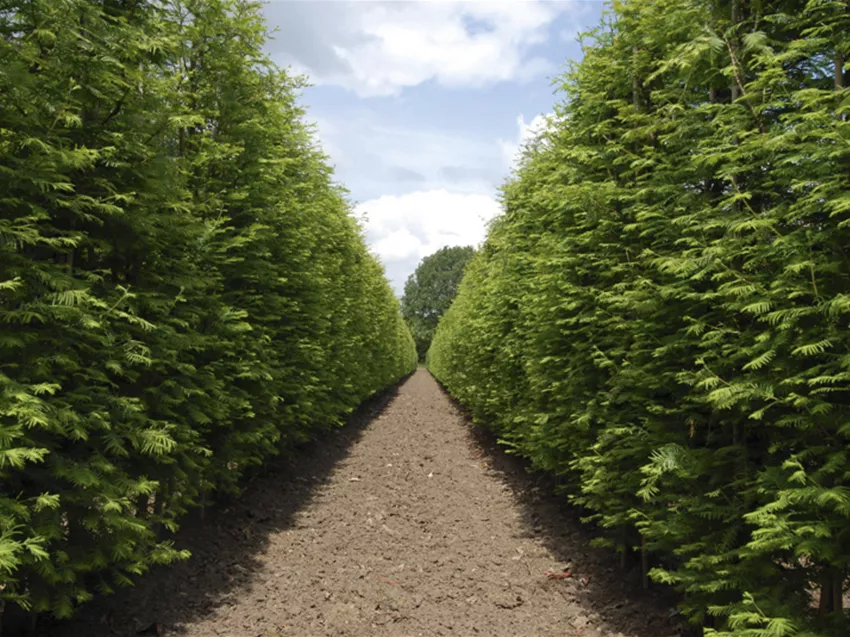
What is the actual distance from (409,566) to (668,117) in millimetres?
5246

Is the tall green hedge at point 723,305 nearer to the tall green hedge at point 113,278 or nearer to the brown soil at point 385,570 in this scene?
the brown soil at point 385,570

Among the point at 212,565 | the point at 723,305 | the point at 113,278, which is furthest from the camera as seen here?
the point at 212,565

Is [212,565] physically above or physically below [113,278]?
below

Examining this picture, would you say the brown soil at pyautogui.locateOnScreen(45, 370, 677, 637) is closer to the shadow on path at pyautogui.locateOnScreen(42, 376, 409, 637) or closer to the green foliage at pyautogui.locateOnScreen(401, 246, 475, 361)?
the shadow on path at pyautogui.locateOnScreen(42, 376, 409, 637)

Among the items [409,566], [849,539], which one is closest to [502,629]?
[409,566]

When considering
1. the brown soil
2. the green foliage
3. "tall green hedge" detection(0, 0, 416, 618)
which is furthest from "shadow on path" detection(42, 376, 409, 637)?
the green foliage

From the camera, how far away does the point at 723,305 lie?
352cm

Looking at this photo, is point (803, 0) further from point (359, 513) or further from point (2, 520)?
point (359, 513)

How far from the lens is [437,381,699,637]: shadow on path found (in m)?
4.70

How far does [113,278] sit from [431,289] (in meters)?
83.9

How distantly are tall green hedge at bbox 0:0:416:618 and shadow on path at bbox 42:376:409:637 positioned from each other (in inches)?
12.0

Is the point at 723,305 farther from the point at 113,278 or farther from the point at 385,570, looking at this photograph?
the point at 113,278

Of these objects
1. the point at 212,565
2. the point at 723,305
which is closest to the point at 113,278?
the point at 212,565

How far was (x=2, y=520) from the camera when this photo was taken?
310 centimetres
